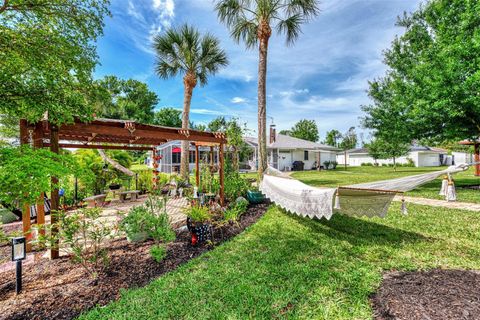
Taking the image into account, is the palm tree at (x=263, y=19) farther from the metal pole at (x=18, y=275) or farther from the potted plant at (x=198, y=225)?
the metal pole at (x=18, y=275)

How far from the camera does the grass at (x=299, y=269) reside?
225 cm

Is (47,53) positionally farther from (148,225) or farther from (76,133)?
(76,133)

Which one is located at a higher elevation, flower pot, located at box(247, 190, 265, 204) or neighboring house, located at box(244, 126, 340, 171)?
neighboring house, located at box(244, 126, 340, 171)

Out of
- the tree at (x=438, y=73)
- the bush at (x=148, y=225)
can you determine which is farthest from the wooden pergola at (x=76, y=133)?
the tree at (x=438, y=73)

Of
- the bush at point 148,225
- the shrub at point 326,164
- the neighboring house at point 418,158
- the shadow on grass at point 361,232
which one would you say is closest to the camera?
the bush at point 148,225

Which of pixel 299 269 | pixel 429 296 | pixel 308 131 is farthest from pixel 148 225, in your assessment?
pixel 308 131

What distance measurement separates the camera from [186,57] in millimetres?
10562

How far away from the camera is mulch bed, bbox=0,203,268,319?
2.28 m

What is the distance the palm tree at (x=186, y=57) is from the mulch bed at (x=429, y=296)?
8.94m

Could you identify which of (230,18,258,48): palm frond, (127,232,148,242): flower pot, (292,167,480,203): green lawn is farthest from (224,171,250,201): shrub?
(292,167,480,203): green lawn

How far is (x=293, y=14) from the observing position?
26.7ft

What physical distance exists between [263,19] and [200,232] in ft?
24.5

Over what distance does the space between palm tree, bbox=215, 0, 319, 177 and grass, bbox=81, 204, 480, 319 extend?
11.8 ft

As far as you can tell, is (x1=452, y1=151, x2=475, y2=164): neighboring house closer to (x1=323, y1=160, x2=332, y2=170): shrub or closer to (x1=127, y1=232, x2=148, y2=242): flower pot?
(x1=323, y1=160, x2=332, y2=170): shrub
